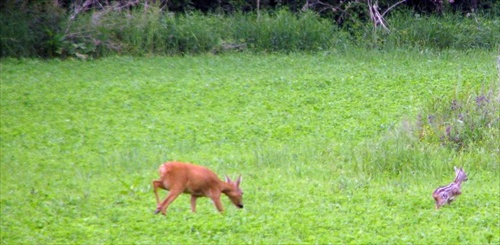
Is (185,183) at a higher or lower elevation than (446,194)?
higher

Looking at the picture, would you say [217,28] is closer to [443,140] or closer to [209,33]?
[209,33]

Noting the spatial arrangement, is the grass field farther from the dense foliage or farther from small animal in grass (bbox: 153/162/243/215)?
the dense foliage

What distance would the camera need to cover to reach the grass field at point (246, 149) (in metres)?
7.98

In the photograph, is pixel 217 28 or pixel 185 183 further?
pixel 217 28

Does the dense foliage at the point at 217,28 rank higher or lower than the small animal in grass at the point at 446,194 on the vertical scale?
lower

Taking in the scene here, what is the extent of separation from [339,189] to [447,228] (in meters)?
1.85

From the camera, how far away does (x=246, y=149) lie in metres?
11.7

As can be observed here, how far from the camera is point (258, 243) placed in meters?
7.42

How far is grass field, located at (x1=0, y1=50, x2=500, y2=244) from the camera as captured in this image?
26.2 ft

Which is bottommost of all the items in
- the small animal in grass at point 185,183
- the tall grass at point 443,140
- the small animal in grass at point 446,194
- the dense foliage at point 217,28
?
the dense foliage at point 217,28

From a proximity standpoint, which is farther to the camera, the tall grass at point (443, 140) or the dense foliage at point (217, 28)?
the dense foliage at point (217, 28)

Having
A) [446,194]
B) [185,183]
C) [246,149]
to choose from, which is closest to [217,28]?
A: [246,149]

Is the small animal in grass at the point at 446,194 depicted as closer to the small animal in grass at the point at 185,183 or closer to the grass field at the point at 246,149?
the grass field at the point at 246,149

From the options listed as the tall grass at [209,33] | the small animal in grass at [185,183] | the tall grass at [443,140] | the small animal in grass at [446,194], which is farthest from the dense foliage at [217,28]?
the small animal in grass at [446,194]
